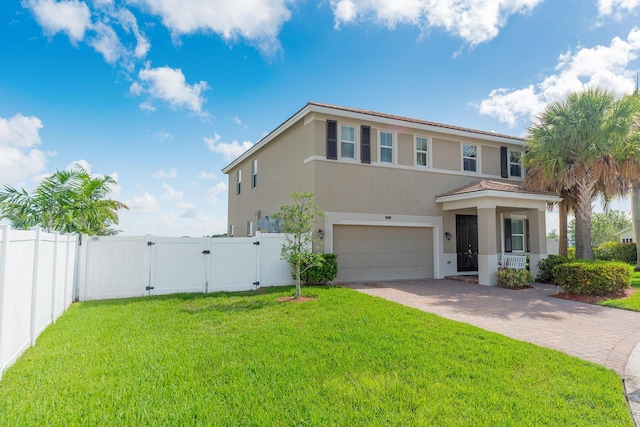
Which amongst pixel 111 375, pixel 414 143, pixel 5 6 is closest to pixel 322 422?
pixel 111 375

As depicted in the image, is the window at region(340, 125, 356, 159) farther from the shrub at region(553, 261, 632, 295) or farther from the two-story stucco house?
the shrub at region(553, 261, 632, 295)


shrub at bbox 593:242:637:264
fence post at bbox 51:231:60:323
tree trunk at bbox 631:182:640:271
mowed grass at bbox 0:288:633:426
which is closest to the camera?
mowed grass at bbox 0:288:633:426

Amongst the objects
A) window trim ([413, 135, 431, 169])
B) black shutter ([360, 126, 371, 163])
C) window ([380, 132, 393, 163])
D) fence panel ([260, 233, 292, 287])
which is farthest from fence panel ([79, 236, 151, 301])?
window trim ([413, 135, 431, 169])

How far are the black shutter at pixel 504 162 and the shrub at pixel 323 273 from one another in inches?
402

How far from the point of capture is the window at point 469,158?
15.8 metres

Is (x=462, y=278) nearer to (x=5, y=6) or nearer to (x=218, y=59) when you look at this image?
(x=218, y=59)

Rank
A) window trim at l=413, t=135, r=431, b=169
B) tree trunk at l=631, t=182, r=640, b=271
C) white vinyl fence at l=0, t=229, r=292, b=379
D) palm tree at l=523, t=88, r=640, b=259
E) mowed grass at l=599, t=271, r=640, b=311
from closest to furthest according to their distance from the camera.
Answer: white vinyl fence at l=0, t=229, r=292, b=379 → mowed grass at l=599, t=271, r=640, b=311 → palm tree at l=523, t=88, r=640, b=259 → window trim at l=413, t=135, r=431, b=169 → tree trunk at l=631, t=182, r=640, b=271

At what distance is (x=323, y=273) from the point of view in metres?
11.7

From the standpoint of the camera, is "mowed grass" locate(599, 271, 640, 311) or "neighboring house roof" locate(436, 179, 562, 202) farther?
"neighboring house roof" locate(436, 179, 562, 202)

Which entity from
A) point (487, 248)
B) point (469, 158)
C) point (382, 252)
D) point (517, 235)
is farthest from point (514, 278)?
point (517, 235)

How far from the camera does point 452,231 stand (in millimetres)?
15336

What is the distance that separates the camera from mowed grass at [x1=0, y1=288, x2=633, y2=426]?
3.41 metres

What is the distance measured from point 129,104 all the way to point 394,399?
48.1ft

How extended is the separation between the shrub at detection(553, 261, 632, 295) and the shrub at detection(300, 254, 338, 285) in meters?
7.48
